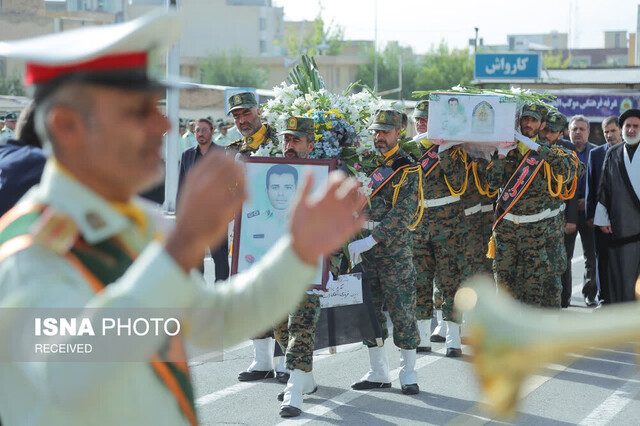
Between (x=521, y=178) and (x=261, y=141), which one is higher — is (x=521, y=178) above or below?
below

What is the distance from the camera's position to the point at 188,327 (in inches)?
78.6

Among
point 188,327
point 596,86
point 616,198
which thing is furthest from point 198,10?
point 188,327

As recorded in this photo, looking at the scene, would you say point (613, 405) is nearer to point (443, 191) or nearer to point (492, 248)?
point (492, 248)

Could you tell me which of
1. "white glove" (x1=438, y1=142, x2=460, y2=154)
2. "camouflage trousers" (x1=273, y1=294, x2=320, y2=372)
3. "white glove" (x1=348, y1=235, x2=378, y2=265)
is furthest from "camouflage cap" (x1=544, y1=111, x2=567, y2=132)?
"camouflage trousers" (x1=273, y1=294, x2=320, y2=372)

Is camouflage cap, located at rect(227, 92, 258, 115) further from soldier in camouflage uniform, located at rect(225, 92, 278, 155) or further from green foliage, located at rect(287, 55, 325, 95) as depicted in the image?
green foliage, located at rect(287, 55, 325, 95)

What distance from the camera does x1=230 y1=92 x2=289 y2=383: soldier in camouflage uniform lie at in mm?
7312

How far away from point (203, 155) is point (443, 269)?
125 inches

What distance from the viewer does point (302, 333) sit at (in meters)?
6.34

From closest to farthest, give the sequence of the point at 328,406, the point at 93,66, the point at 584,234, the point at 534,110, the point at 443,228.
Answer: the point at 93,66
the point at 328,406
the point at 534,110
the point at 443,228
the point at 584,234

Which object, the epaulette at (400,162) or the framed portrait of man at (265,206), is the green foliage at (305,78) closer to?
the epaulette at (400,162)

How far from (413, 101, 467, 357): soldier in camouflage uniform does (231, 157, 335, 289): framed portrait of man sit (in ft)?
8.10

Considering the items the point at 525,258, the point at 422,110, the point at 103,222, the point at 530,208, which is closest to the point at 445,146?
the point at 422,110

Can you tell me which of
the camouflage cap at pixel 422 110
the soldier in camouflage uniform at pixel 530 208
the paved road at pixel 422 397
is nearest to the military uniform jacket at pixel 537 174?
the soldier in camouflage uniform at pixel 530 208

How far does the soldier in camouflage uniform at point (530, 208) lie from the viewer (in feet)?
27.5
